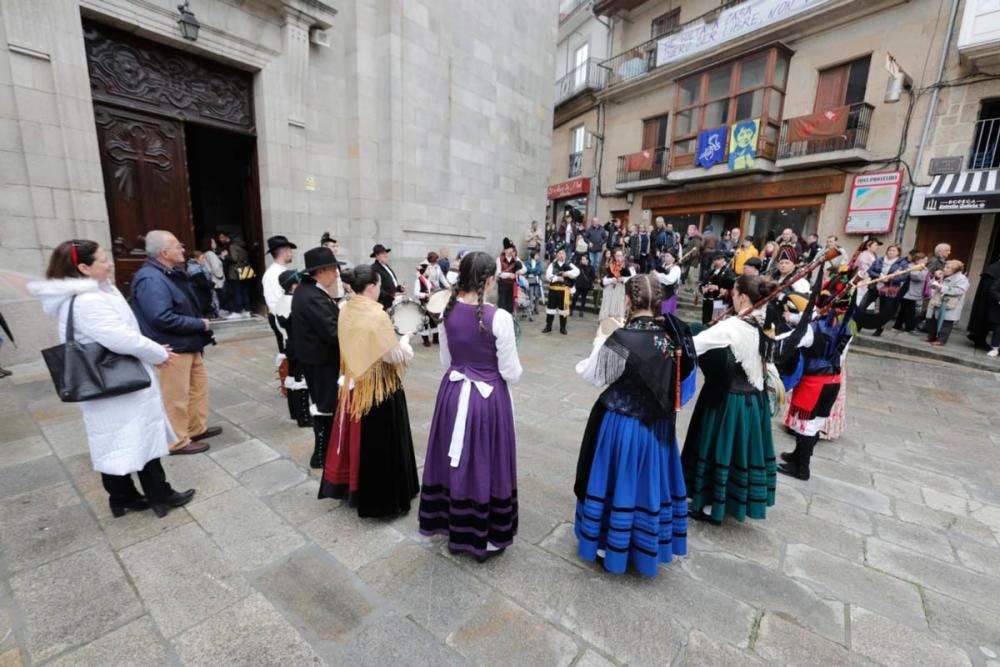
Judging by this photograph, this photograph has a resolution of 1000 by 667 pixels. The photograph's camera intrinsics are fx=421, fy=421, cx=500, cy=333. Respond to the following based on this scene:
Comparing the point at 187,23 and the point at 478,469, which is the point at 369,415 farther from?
the point at 187,23

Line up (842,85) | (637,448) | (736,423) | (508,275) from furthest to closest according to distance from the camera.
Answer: (842,85)
(508,275)
(736,423)
(637,448)

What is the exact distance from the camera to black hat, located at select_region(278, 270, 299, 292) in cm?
411

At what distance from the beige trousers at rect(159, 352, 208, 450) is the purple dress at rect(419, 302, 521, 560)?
2.59m

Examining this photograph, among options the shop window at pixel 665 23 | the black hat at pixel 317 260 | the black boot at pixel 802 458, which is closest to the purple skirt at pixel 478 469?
the black hat at pixel 317 260

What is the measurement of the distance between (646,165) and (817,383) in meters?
15.6

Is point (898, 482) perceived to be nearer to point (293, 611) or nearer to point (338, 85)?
point (293, 611)

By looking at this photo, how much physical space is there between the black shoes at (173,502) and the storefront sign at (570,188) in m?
20.0

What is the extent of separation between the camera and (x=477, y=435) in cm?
237

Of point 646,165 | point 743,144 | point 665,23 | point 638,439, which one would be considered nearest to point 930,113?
point 743,144

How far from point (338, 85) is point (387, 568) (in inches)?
381

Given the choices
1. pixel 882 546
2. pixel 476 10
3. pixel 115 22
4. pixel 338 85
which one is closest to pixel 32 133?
pixel 115 22

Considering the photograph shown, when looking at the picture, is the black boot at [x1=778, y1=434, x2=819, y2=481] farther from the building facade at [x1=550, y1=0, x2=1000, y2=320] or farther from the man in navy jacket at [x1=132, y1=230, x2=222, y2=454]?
the building facade at [x1=550, y1=0, x2=1000, y2=320]

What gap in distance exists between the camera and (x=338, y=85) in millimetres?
8930

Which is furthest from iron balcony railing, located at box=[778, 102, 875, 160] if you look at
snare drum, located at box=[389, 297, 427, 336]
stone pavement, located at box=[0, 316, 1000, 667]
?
snare drum, located at box=[389, 297, 427, 336]
